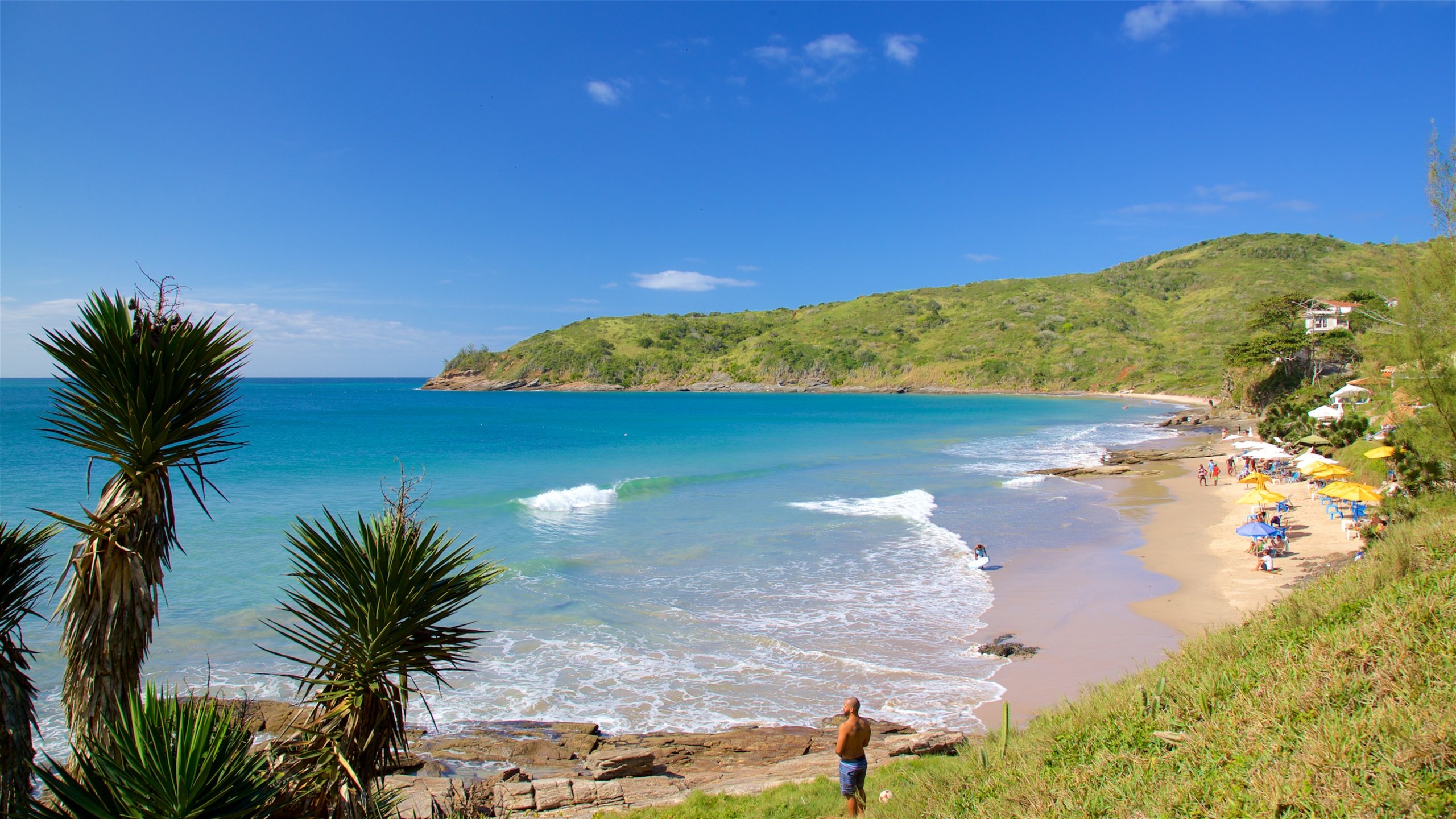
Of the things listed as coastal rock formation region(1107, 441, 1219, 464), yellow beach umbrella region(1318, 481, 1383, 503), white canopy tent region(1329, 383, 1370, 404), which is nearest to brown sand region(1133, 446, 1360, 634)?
yellow beach umbrella region(1318, 481, 1383, 503)

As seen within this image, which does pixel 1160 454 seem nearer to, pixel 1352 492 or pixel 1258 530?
pixel 1352 492

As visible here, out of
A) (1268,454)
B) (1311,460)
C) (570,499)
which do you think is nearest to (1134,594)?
(1311,460)

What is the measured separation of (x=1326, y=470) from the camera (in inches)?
910

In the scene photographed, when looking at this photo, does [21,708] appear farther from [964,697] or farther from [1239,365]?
[1239,365]

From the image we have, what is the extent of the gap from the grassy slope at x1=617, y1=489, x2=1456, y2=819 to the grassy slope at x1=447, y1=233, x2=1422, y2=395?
10462cm

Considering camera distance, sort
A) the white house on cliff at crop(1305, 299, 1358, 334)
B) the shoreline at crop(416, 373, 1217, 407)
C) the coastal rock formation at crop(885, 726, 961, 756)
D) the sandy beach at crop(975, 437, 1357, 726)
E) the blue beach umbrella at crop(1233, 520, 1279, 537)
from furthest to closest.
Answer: the shoreline at crop(416, 373, 1217, 407) → the white house on cliff at crop(1305, 299, 1358, 334) → the blue beach umbrella at crop(1233, 520, 1279, 537) → the sandy beach at crop(975, 437, 1357, 726) → the coastal rock formation at crop(885, 726, 961, 756)

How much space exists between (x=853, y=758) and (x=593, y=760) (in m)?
4.36

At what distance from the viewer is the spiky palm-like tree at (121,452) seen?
4.66m

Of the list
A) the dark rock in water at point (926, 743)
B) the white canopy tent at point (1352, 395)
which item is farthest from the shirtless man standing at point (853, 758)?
the white canopy tent at point (1352, 395)

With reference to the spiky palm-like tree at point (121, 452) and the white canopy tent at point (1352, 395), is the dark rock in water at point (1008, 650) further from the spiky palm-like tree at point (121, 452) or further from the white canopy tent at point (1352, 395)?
the white canopy tent at point (1352, 395)

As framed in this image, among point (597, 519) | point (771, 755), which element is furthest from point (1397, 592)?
point (597, 519)

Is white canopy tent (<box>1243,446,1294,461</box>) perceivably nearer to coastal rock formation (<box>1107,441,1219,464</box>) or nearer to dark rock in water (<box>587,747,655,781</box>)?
coastal rock formation (<box>1107,441,1219,464</box>)

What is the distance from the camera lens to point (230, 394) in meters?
5.43

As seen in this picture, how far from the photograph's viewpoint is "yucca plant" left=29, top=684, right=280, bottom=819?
3.53 m
